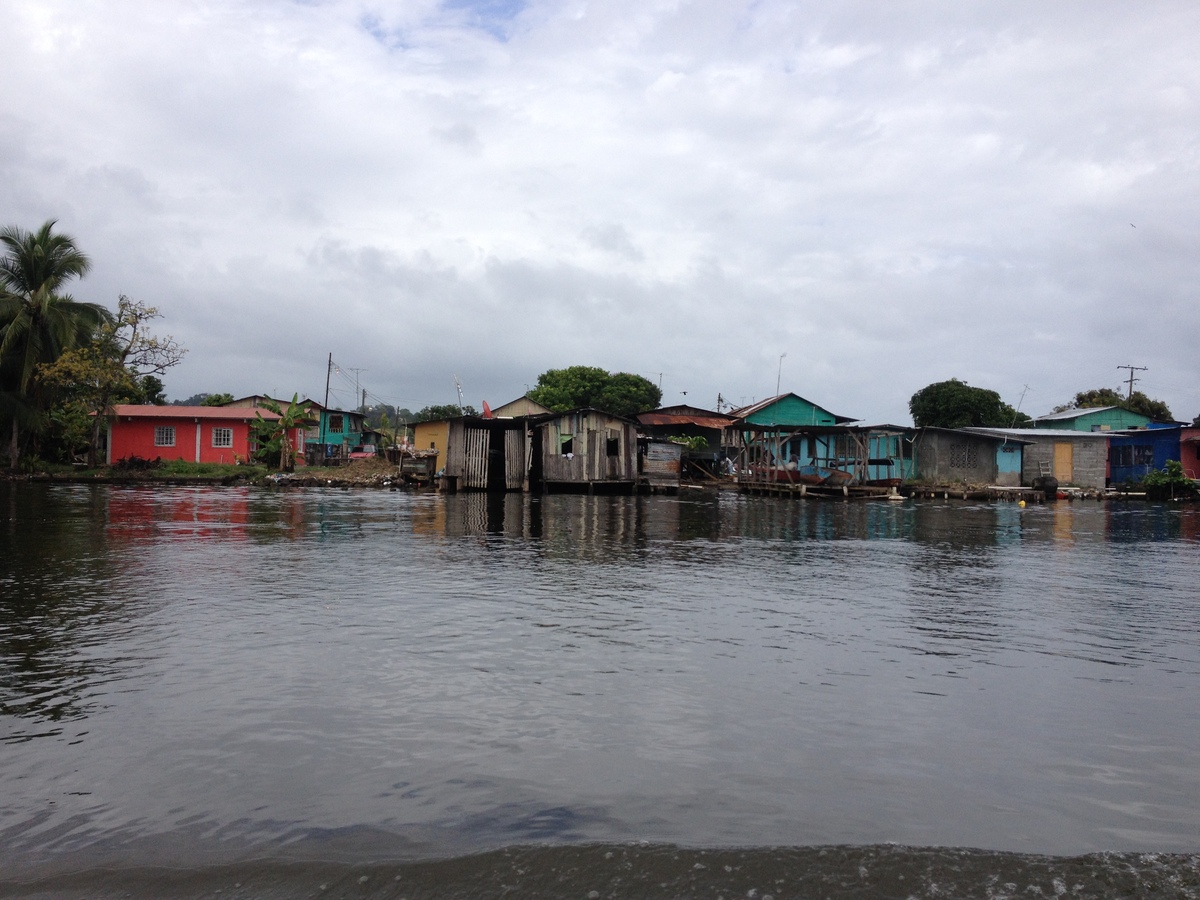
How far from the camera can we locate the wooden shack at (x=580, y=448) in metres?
38.3

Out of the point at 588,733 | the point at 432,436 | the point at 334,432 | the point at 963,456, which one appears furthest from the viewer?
the point at 334,432

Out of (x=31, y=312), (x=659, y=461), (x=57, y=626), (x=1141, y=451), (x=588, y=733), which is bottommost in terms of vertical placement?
(x=588, y=733)

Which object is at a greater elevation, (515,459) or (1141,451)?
(1141,451)

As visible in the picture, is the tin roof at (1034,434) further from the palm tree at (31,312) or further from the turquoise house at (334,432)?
the palm tree at (31,312)

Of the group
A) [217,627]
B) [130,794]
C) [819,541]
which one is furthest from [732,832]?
[819,541]

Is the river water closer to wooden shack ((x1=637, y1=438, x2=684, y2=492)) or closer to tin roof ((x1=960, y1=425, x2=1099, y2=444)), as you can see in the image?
wooden shack ((x1=637, y1=438, x2=684, y2=492))

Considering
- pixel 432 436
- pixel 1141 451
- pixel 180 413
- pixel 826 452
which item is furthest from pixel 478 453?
pixel 1141 451

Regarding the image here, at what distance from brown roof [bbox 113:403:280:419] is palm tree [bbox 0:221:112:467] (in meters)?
5.59

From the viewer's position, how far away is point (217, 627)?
31.0 feet

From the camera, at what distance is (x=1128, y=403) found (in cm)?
5872

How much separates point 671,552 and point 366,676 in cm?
1063

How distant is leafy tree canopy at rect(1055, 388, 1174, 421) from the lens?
57781 mm

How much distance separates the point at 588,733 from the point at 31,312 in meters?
44.1

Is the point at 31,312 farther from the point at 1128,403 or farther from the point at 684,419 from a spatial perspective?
the point at 1128,403
